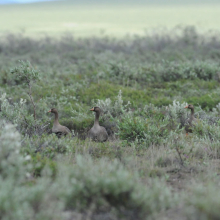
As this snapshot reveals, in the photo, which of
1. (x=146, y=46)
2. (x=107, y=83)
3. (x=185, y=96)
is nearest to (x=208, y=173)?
(x=185, y=96)

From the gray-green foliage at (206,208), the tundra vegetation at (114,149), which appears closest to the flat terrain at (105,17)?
the tundra vegetation at (114,149)

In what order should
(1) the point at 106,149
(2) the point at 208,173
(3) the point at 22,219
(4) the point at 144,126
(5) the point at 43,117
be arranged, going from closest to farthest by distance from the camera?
(3) the point at 22,219, (2) the point at 208,173, (1) the point at 106,149, (4) the point at 144,126, (5) the point at 43,117

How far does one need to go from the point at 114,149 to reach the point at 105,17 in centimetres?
4643

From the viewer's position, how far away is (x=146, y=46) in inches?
1030

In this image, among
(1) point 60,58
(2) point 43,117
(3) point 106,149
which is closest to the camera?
(3) point 106,149

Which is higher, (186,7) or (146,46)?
(186,7)

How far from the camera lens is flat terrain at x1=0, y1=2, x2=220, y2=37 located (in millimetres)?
41594

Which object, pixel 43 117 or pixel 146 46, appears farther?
pixel 146 46

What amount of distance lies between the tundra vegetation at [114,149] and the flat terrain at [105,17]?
26.0 m

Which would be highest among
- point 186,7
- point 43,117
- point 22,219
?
point 186,7

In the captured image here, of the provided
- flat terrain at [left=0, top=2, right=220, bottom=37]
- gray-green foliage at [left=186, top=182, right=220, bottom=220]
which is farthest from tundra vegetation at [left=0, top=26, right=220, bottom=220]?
flat terrain at [left=0, top=2, right=220, bottom=37]

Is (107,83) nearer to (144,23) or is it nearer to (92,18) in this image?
(144,23)

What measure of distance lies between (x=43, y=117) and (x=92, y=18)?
42968 mm

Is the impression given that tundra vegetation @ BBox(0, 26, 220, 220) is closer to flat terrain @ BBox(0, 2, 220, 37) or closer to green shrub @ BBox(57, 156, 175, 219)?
green shrub @ BBox(57, 156, 175, 219)
